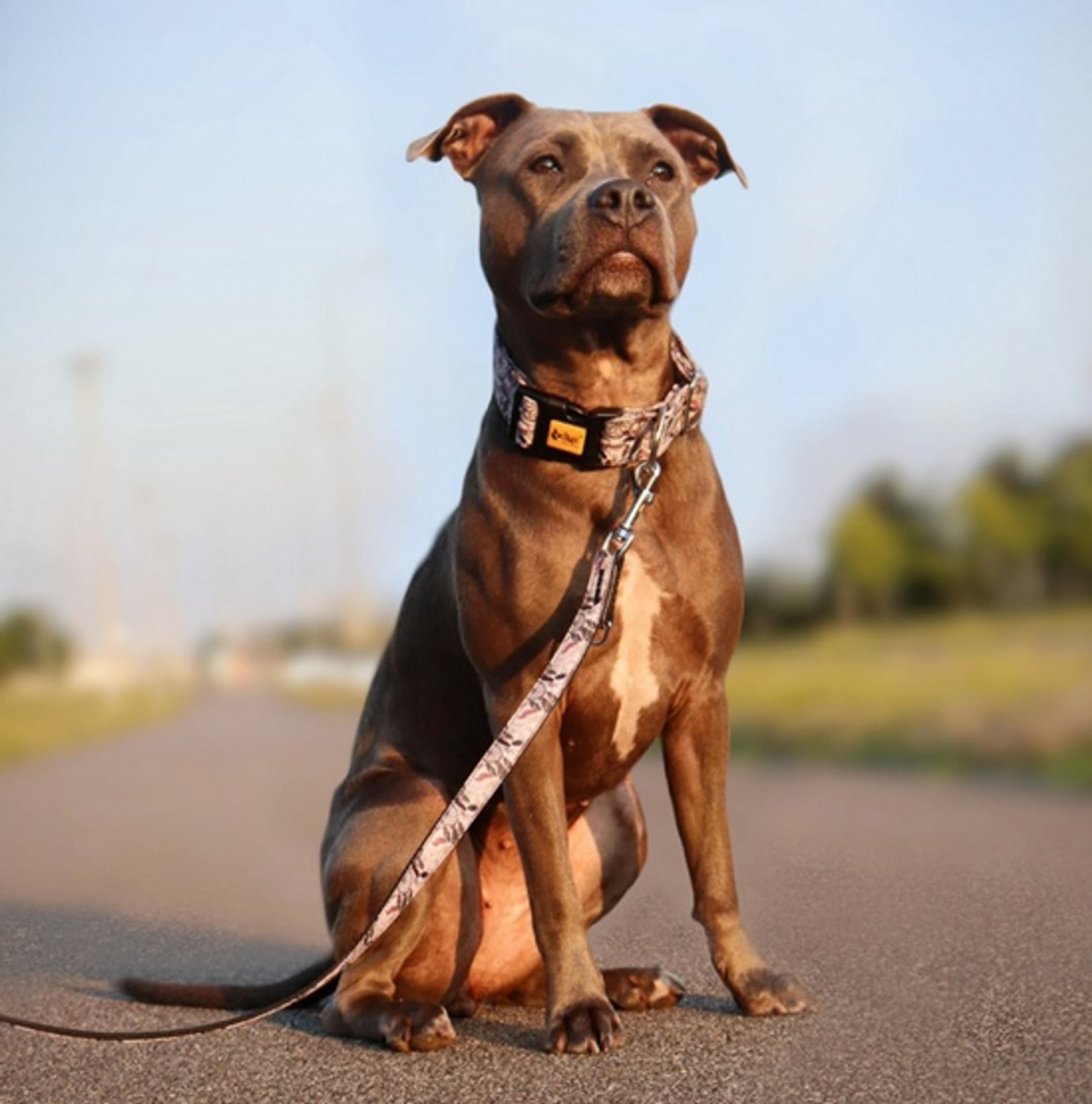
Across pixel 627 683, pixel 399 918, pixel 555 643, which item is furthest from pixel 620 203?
pixel 399 918

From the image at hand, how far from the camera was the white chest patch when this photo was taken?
4.73 metres

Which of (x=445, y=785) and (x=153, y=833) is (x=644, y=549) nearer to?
(x=445, y=785)

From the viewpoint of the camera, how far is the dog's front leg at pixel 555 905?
14.9 ft

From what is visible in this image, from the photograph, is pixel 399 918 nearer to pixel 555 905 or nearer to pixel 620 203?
pixel 555 905

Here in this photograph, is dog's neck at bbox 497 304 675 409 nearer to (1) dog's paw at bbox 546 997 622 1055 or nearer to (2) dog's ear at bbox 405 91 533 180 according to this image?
(2) dog's ear at bbox 405 91 533 180

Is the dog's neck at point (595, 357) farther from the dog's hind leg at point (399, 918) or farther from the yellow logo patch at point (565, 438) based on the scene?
the dog's hind leg at point (399, 918)

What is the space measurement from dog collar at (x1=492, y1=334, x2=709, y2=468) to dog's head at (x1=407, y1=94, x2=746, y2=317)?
22cm

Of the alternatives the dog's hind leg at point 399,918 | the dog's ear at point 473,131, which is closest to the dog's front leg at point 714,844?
the dog's hind leg at point 399,918

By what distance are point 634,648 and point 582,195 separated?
1.09 m

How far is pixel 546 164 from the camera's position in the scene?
15.9ft

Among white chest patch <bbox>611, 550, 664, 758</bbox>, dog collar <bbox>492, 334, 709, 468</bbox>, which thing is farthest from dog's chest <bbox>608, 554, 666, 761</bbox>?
dog collar <bbox>492, 334, 709, 468</bbox>

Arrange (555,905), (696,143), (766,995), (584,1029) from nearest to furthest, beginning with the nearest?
(584,1029)
(555,905)
(766,995)
(696,143)

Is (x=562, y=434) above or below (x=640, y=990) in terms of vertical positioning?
above

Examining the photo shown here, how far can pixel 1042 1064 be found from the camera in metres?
4.31
